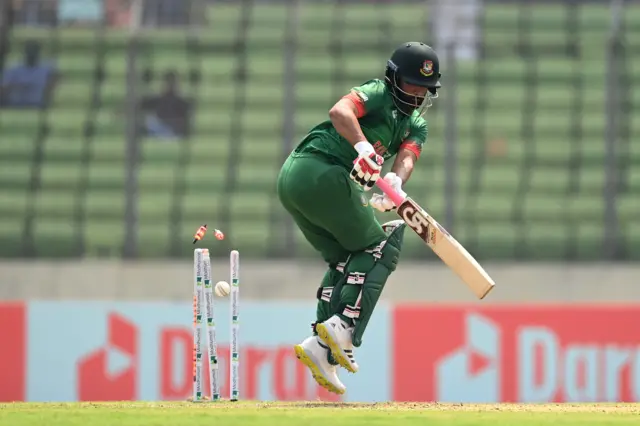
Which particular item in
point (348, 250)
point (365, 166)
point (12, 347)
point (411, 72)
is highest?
point (411, 72)

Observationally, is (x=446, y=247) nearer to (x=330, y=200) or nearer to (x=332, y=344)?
(x=330, y=200)

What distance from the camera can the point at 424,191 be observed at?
39.0 ft

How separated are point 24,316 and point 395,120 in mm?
4422

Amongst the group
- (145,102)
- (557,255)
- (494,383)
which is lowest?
(494,383)

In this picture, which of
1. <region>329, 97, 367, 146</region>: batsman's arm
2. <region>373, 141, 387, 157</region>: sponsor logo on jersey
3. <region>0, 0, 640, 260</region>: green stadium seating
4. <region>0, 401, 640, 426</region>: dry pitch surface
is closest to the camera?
<region>0, 401, 640, 426</region>: dry pitch surface

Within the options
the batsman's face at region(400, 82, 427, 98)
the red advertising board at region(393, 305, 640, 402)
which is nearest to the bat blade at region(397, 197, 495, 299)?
the batsman's face at region(400, 82, 427, 98)

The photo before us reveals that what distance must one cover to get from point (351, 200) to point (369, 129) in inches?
15.3

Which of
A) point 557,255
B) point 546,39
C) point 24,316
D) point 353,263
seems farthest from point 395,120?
point 546,39

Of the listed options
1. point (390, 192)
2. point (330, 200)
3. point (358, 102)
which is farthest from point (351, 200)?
point (358, 102)

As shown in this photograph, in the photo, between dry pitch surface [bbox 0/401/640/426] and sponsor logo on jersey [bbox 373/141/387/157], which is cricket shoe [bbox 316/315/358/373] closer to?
dry pitch surface [bbox 0/401/640/426]

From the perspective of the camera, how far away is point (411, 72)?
703cm

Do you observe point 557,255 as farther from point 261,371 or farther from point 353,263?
point 353,263

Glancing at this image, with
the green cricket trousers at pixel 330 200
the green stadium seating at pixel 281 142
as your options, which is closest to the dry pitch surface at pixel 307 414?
the green cricket trousers at pixel 330 200

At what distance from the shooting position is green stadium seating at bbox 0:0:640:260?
12086 millimetres
